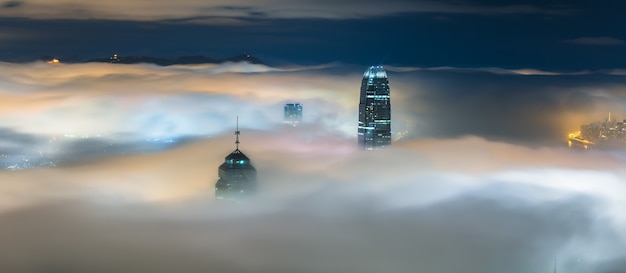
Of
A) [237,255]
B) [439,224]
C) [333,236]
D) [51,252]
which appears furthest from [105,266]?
[439,224]

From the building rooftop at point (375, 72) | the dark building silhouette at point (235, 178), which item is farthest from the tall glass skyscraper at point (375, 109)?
the dark building silhouette at point (235, 178)

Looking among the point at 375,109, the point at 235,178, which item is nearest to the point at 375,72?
the point at 375,109

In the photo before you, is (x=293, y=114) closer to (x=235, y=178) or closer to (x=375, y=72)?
(x=375, y=72)

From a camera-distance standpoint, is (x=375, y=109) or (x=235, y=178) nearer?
(x=235, y=178)

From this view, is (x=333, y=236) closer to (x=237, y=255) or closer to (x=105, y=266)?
(x=237, y=255)

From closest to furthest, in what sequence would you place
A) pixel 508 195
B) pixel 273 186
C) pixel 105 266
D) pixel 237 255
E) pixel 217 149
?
pixel 105 266 → pixel 237 255 → pixel 508 195 → pixel 273 186 → pixel 217 149

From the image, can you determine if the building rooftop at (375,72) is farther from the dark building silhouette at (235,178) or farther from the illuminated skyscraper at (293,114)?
the dark building silhouette at (235,178)

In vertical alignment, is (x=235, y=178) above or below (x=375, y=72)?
below
